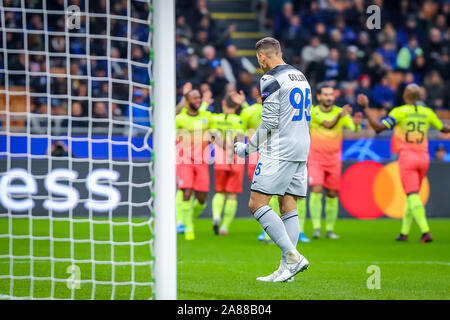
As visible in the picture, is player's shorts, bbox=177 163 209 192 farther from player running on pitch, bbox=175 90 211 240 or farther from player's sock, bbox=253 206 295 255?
player's sock, bbox=253 206 295 255

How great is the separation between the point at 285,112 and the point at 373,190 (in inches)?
321

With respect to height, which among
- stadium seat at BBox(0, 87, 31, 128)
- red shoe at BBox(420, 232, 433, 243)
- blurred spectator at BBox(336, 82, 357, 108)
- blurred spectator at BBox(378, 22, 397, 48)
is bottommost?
red shoe at BBox(420, 232, 433, 243)

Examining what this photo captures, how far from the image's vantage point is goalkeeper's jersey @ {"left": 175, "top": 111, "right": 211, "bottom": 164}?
11.7 metres

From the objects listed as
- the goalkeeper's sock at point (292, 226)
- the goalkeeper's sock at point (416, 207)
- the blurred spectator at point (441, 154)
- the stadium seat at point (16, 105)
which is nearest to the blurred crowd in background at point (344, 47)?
the blurred spectator at point (441, 154)

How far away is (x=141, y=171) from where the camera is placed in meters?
14.2

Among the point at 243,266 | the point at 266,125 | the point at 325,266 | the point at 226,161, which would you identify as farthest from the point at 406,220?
the point at 266,125

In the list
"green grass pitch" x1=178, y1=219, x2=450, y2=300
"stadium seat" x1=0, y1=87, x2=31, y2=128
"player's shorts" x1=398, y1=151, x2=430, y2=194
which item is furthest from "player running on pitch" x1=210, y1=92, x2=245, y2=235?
"stadium seat" x1=0, y1=87, x2=31, y2=128

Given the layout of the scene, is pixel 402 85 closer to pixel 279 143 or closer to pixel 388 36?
pixel 388 36

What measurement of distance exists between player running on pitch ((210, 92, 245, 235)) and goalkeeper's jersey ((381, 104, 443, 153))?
7.10 feet

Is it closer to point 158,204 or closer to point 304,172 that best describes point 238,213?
point 304,172

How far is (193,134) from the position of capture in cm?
1174

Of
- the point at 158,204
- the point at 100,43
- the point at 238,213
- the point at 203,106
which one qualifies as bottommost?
the point at 238,213
